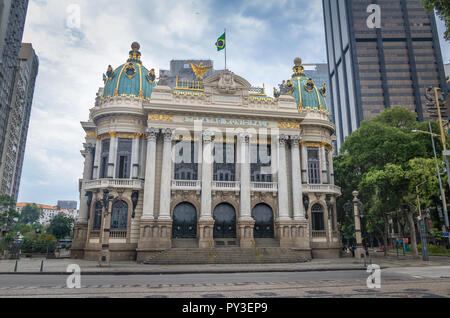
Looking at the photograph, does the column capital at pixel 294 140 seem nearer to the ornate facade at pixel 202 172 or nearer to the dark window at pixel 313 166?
the ornate facade at pixel 202 172

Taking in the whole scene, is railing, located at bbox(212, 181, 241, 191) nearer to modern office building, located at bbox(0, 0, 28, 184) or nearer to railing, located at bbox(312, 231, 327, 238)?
railing, located at bbox(312, 231, 327, 238)

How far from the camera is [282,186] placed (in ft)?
125

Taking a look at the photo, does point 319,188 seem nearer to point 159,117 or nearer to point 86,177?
point 159,117

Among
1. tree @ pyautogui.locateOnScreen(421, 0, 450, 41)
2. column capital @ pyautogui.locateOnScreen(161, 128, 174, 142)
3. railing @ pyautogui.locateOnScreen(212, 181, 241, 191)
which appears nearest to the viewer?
tree @ pyautogui.locateOnScreen(421, 0, 450, 41)

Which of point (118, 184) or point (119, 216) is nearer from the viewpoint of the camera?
point (119, 216)

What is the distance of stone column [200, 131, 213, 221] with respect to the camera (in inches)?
1405

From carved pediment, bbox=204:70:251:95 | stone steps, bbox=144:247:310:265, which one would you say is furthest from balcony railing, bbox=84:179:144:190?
carved pediment, bbox=204:70:251:95

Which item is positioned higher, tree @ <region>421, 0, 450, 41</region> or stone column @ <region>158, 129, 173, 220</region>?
tree @ <region>421, 0, 450, 41</region>

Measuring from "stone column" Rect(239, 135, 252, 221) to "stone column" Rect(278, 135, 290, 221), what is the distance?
362 cm

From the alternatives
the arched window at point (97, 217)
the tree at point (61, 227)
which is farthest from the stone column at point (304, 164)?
the tree at point (61, 227)

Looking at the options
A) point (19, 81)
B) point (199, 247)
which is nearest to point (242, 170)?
point (199, 247)

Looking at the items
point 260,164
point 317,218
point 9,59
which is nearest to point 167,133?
point 260,164

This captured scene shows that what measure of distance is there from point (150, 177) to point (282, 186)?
14.9 meters
